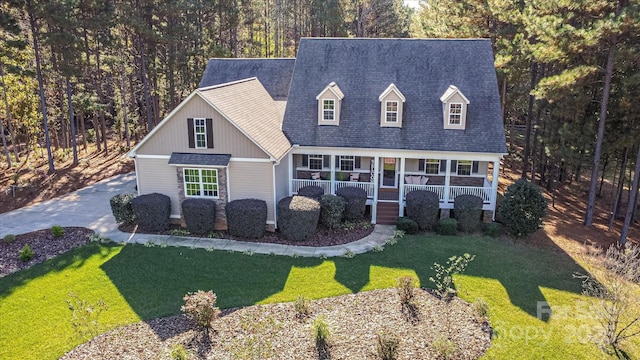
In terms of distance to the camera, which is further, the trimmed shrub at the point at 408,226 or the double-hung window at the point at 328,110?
the double-hung window at the point at 328,110

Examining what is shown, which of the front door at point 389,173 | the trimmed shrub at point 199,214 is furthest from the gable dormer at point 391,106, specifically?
the trimmed shrub at point 199,214

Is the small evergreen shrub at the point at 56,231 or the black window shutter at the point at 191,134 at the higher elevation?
the black window shutter at the point at 191,134

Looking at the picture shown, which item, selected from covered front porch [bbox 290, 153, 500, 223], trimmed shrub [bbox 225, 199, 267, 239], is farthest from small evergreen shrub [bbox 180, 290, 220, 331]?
covered front porch [bbox 290, 153, 500, 223]

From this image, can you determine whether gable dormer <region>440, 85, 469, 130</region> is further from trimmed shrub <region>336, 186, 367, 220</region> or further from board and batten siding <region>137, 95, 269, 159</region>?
board and batten siding <region>137, 95, 269, 159</region>

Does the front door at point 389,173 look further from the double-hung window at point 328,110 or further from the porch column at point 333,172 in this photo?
the double-hung window at point 328,110

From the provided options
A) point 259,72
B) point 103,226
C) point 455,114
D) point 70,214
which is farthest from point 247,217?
point 259,72

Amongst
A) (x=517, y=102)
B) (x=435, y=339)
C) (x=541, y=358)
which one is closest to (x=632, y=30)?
(x=541, y=358)
